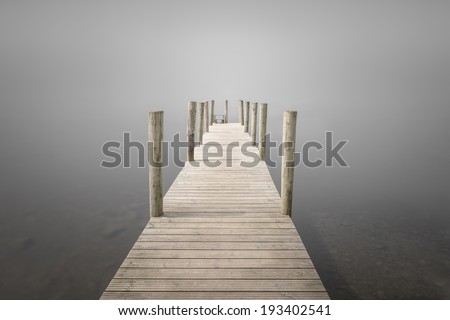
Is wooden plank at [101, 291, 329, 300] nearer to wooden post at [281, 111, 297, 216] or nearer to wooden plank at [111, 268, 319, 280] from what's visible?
wooden plank at [111, 268, 319, 280]

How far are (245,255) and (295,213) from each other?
759cm

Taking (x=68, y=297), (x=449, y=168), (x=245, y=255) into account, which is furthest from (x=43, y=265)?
(x=449, y=168)

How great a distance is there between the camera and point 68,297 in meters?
6.38

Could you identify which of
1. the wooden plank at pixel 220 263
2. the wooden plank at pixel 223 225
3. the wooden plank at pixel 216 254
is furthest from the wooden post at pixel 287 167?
the wooden plank at pixel 220 263

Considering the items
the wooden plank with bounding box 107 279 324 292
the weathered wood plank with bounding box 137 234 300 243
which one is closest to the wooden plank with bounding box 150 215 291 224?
the weathered wood plank with bounding box 137 234 300 243

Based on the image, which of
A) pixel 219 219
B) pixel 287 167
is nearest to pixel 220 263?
pixel 219 219

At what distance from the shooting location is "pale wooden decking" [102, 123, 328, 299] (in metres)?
3.16

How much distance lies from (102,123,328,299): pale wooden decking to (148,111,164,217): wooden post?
1.17 ft


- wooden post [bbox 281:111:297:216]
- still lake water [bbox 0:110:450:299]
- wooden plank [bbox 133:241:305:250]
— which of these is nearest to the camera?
wooden plank [bbox 133:241:305:250]

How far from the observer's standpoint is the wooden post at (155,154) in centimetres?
463

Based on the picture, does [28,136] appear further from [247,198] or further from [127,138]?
[247,198]

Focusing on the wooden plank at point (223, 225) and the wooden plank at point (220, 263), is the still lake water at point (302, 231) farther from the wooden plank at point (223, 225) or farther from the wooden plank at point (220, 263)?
the wooden plank at point (220, 263)
